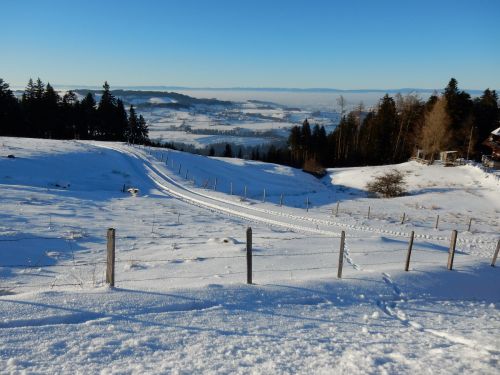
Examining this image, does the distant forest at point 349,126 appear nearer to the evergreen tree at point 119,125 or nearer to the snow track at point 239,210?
the evergreen tree at point 119,125

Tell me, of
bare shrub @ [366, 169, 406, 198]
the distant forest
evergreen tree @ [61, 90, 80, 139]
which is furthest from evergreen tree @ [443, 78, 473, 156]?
evergreen tree @ [61, 90, 80, 139]

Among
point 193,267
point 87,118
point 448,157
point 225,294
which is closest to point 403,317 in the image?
point 225,294

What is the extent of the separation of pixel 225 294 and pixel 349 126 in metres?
80.0

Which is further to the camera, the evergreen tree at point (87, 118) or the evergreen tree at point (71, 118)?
the evergreen tree at point (87, 118)

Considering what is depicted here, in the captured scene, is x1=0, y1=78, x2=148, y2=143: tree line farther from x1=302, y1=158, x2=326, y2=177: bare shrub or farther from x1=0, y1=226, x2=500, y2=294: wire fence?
x1=0, y1=226, x2=500, y2=294: wire fence

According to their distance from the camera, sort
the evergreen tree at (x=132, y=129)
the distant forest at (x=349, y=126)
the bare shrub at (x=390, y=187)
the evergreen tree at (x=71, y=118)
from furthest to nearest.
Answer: the evergreen tree at (x=132, y=129) < the evergreen tree at (x=71, y=118) < the distant forest at (x=349, y=126) < the bare shrub at (x=390, y=187)

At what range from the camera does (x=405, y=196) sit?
43.4 metres

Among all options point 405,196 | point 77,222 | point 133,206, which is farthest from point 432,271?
point 405,196

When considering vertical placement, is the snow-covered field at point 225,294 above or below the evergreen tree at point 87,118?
below

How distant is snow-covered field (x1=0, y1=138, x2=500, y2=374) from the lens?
6176 millimetres

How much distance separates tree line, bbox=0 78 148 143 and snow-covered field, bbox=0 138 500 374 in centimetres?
4502

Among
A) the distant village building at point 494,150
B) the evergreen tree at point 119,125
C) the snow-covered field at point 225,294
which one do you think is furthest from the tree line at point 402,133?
the snow-covered field at point 225,294

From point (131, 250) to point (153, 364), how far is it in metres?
9.63

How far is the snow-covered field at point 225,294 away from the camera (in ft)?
20.3
